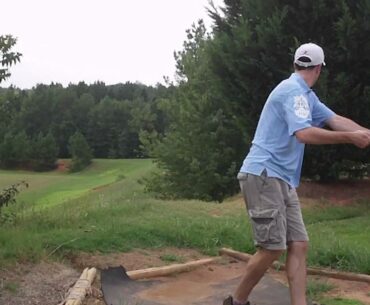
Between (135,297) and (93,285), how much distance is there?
0.38 metres

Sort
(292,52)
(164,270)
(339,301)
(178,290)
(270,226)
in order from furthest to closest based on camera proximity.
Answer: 1. (292,52)
2. (164,270)
3. (178,290)
4. (339,301)
5. (270,226)

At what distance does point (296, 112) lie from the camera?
13.6 ft

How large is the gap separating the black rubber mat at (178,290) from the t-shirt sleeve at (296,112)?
169 centimetres

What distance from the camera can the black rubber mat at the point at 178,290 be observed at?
5129mm

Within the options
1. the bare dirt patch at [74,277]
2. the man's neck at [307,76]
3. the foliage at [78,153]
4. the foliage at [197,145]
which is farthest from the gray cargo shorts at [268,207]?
the foliage at [78,153]

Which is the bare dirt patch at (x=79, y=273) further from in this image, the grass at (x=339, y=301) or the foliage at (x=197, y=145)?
the foliage at (x=197, y=145)

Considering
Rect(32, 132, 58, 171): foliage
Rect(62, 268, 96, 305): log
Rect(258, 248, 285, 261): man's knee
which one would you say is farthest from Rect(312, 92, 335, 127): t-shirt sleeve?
Rect(32, 132, 58, 171): foliage

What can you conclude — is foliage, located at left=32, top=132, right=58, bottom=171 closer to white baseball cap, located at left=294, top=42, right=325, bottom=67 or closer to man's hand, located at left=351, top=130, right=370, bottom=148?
white baseball cap, located at left=294, top=42, right=325, bottom=67

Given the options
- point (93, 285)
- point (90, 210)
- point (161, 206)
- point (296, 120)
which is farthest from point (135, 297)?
point (161, 206)

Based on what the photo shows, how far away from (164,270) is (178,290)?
0.38 m

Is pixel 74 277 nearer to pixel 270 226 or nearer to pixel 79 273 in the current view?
pixel 79 273

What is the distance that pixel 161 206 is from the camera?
984 cm

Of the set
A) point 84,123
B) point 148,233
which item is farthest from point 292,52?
point 84,123

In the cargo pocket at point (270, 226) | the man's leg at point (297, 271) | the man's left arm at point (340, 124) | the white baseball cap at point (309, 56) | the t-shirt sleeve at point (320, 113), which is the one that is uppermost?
the white baseball cap at point (309, 56)
